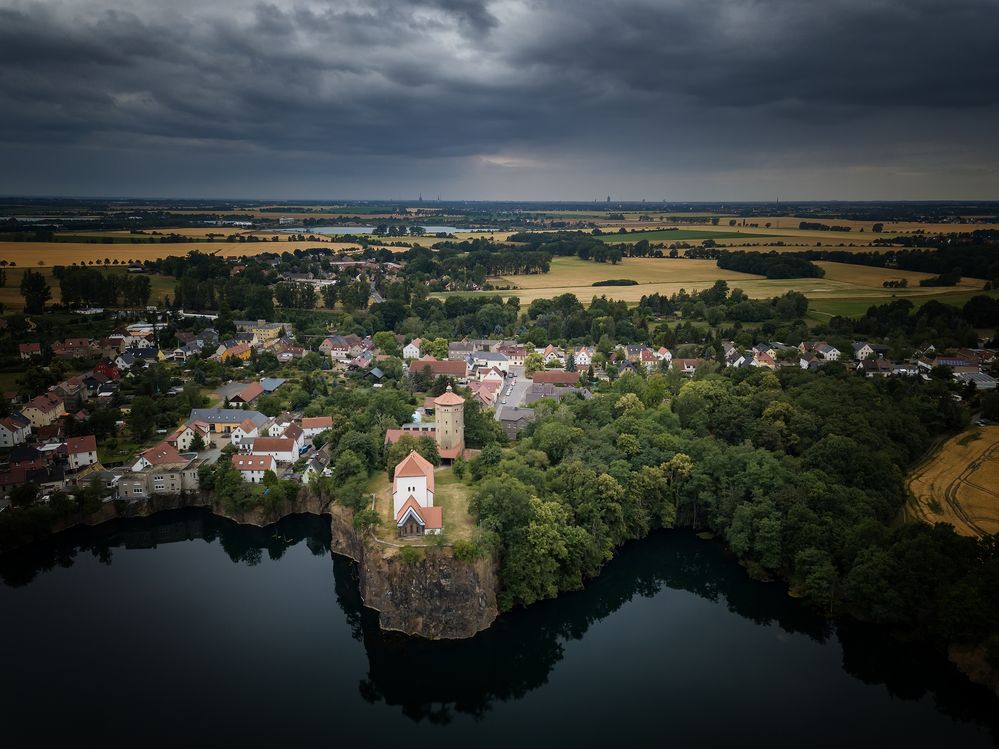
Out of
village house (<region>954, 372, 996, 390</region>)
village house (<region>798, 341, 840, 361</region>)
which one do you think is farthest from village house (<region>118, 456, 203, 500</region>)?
village house (<region>954, 372, 996, 390</region>)

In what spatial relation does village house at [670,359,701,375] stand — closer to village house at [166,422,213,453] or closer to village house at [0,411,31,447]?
village house at [166,422,213,453]

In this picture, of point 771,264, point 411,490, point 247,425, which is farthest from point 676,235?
point 411,490

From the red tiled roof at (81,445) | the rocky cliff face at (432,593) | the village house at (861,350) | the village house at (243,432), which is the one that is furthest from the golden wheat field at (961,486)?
the red tiled roof at (81,445)

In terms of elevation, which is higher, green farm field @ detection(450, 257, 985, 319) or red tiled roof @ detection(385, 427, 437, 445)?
green farm field @ detection(450, 257, 985, 319)

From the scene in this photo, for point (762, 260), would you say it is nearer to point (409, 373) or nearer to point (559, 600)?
point (409, 373)

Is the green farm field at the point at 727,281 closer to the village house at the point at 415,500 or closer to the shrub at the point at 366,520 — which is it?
the village house at the point at 415,500

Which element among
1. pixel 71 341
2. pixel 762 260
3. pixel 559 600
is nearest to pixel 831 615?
pixel 559 600

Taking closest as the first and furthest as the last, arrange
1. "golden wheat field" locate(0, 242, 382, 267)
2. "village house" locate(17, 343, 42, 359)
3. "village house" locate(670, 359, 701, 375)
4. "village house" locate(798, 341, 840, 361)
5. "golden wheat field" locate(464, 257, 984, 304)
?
"village house" locate(17, 343, 42, 359) → "village house" locate(670, 359, 701, 375) → "village house" locate(798, 341, 840, 361) → "golden wheat field" locate(464, 257, 984, 304) → "golden wheat field" locate(0, 242, 382, 267)
